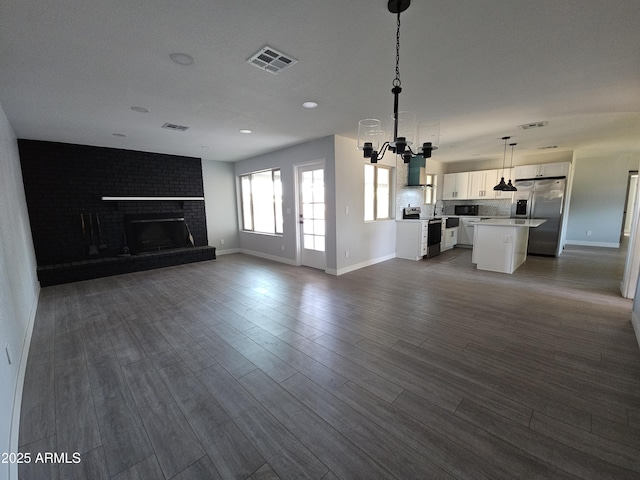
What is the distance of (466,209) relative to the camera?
25.6 ft

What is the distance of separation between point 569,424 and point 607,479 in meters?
0.35

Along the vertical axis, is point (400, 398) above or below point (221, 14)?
below

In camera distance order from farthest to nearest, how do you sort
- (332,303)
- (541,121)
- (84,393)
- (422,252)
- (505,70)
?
1. (422,252)
2. (541,121)
3. (332,303)
4. (505,70)
5. (84,393)

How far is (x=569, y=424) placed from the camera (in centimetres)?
159

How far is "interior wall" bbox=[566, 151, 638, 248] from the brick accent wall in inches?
415

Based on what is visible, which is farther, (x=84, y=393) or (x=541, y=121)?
(x=541, y=121)

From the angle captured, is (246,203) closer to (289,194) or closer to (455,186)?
(289,194)

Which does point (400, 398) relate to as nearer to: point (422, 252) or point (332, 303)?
point (332, 303)

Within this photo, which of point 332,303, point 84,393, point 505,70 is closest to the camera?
point 84,393

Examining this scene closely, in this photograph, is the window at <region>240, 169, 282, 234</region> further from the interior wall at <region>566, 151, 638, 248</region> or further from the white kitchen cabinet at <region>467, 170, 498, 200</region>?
the interior wall at <region>566, 151, 638, 248</region>

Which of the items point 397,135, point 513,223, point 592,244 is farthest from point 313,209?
point 592,244

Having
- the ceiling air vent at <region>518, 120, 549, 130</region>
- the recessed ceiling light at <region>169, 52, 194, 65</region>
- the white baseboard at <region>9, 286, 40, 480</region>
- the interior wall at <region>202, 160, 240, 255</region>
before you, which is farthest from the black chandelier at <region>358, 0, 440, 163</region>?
the interior wall at <region>202, 160, 240, 255</region>

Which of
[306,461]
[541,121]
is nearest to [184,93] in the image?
[306,461]

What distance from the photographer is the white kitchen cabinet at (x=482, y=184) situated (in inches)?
281
